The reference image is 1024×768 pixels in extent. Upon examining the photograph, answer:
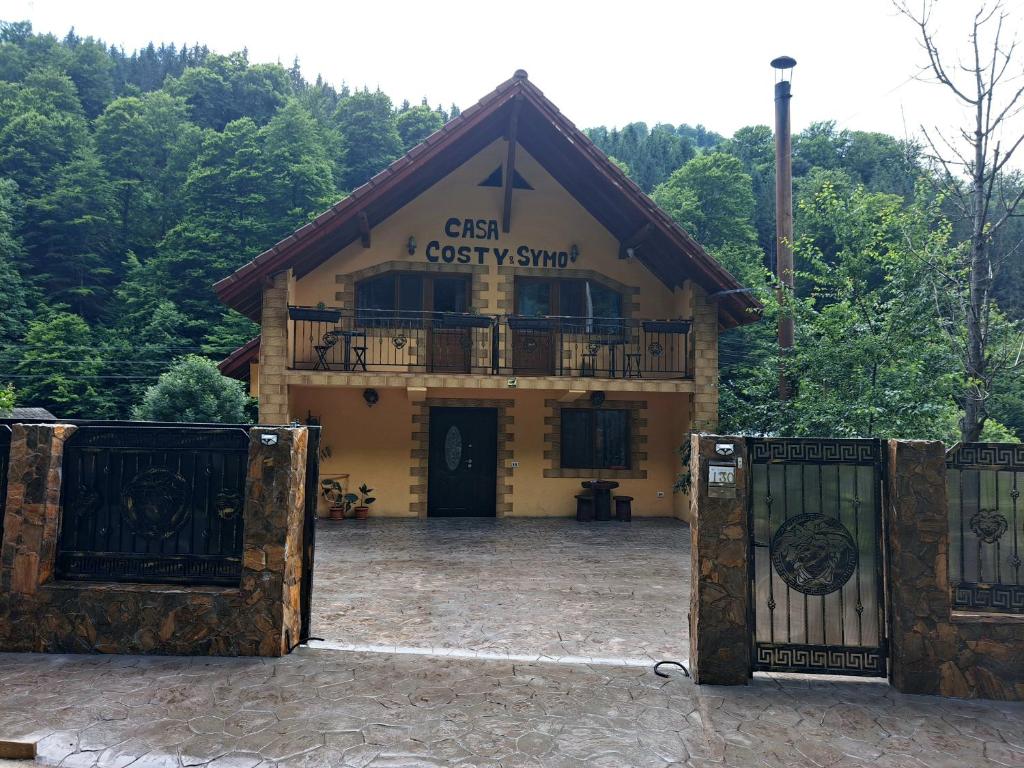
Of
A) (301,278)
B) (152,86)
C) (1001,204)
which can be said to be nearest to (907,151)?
(1001,204)

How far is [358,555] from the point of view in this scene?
8.54 m

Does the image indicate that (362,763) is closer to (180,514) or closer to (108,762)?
(108,762)

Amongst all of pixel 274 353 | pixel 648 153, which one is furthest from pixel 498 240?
pixel 648 153

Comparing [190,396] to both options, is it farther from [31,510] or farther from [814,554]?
[814,554]

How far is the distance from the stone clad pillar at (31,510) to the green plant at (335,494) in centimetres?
700

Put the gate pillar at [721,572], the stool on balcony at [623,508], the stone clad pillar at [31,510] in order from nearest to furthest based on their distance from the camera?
the gate pillar at [721,572], the stone clad pillar at [31,510], the stool on balcony at [623,508]

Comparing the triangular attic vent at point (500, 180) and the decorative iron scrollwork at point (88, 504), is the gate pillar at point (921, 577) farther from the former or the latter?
the triangular attic vent at point (500, 180)

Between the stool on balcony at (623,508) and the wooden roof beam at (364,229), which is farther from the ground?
the wooden roof beam at (364,229)

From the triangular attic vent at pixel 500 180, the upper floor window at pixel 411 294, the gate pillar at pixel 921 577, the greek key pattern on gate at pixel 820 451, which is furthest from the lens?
the triangular attic vent at pixel 500 180

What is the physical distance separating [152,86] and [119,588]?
6392 centimetres

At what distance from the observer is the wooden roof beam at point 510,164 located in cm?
1122

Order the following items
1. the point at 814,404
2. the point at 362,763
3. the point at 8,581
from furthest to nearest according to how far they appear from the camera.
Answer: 1. the point at 814,404
2. the point at 8,581
3. the point at 362,763

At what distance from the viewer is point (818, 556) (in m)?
4.31

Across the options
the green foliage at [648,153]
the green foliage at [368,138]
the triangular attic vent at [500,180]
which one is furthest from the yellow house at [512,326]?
the green foliage at [648,153]
